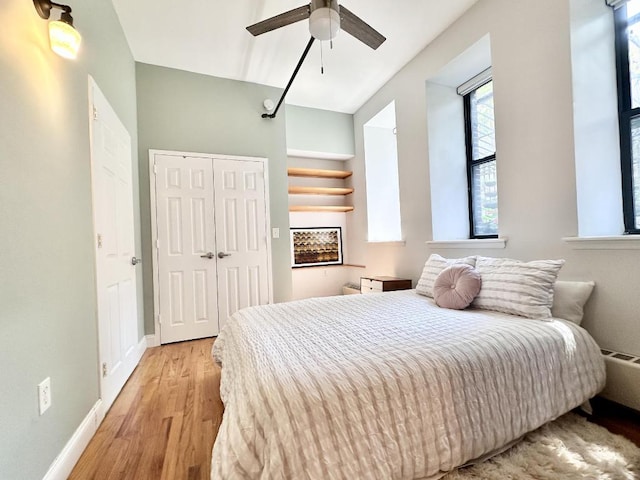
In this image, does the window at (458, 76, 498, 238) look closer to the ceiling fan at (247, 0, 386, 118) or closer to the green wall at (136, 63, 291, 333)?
the ceiling fan at (247, 0, 386, 118)

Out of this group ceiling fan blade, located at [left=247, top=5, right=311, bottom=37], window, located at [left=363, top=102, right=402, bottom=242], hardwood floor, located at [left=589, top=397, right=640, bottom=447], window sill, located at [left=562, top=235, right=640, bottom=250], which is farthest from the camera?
window, located at [left=363, top=102, right=402, bottom=242]

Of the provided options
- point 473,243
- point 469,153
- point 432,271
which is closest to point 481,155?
point 469,153

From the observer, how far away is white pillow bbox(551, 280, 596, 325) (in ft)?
5.90

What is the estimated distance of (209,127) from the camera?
11.5 ft

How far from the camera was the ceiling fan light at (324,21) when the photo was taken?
1.70m

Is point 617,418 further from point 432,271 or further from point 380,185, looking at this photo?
point 380,185

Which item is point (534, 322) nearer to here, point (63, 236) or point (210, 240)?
point (63, 236)

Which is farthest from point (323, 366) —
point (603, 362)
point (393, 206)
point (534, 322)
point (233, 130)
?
point (393, 206)

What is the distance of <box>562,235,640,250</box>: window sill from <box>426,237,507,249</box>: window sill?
466mm

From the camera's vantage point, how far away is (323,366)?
1.13 m

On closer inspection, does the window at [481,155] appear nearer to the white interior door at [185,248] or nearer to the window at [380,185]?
the window at [380,185]

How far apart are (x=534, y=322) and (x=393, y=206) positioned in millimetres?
3031

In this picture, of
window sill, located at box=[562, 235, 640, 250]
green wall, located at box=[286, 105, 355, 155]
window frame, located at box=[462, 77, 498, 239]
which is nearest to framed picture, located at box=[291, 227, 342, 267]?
green wall, located at box=[286, 105, 355, 155]

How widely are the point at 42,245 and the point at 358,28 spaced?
2209mm
